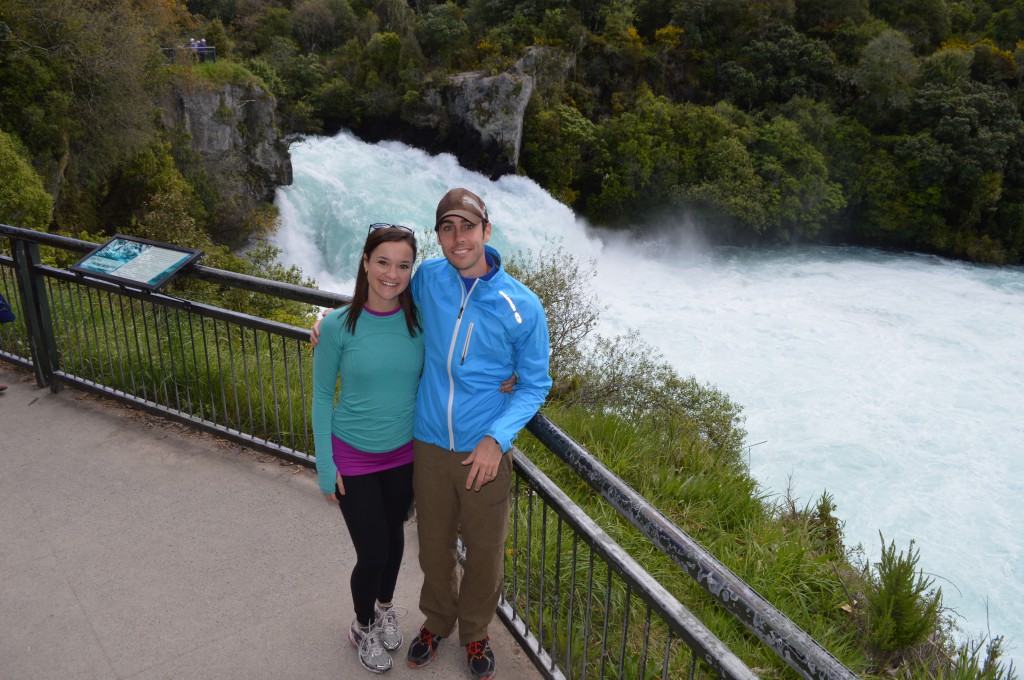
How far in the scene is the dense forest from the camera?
30.0 metres

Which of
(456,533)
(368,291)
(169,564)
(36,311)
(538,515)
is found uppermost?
(368,291)

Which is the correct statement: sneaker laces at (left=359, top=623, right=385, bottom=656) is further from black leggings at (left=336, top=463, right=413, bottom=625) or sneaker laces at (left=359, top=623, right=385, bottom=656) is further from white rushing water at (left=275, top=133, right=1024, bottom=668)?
white rushing water at (left=275, top=133, right=1024, bottom=668)

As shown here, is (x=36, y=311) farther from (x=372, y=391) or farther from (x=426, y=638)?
(x=426, y=638)

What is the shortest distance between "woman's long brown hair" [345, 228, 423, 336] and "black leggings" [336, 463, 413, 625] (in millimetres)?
497

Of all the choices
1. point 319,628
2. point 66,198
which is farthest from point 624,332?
point 319,628

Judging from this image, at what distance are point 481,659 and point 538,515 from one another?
57.6 inches

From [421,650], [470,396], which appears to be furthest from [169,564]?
[470,396]

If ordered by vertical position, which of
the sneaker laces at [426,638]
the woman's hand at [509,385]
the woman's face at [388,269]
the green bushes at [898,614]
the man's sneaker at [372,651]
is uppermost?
the woman's face at [388,269]

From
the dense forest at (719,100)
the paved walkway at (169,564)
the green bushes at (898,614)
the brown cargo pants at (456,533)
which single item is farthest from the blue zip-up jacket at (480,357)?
the dense forest at (719,100)

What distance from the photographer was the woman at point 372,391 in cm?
229

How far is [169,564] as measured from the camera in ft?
10.2

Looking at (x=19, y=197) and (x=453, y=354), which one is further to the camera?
(x=19, y=197)

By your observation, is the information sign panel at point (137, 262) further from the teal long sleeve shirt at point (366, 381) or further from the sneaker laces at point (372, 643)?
the sneaker laces at point (372, 643)

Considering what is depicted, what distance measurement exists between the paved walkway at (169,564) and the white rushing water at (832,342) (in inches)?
239
